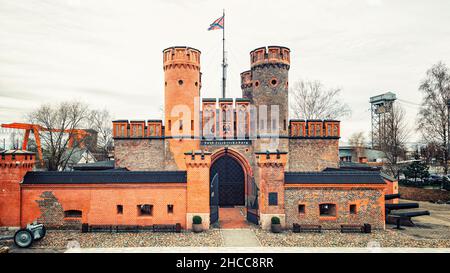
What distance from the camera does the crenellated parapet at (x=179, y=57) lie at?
18.7 metres

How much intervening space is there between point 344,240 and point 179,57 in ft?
47.6

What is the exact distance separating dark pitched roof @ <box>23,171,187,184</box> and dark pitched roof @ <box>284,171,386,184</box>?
19.9 ft

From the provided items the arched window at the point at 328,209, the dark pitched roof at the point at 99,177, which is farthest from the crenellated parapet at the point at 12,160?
the arched window at the point at 328,209

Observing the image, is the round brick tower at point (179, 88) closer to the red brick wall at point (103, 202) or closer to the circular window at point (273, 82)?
the red brick wall at point (103, 202)

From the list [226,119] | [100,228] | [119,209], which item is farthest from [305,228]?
[100,228]

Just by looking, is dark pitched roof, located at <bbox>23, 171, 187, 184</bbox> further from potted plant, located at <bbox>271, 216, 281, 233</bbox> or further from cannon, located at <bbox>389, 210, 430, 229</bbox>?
cannon, located at <bbox>389, 210, 430, 229</bbox>

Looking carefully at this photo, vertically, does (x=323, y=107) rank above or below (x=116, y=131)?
above

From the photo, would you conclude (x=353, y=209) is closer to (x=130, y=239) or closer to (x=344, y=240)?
(x=344, y=240)

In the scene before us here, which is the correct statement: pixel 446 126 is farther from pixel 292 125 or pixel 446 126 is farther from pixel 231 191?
pixel 231 191
